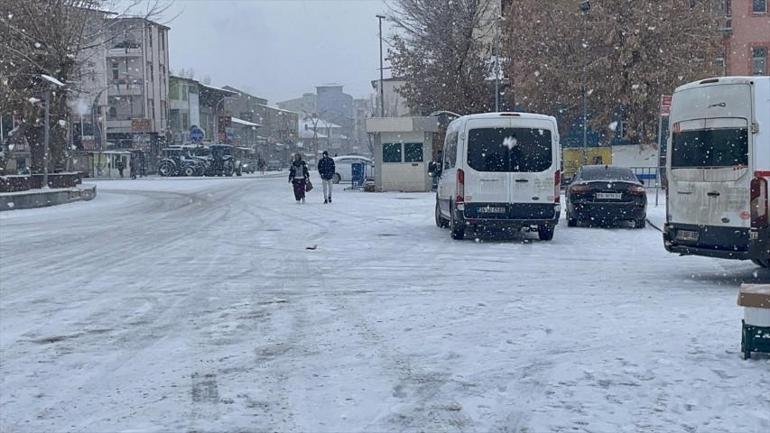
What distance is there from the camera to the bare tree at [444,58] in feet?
159

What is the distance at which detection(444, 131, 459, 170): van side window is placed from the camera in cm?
1805

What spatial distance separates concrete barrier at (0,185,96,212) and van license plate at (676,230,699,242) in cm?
2431

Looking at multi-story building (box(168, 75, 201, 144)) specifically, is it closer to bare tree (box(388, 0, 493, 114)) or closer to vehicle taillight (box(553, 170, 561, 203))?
bare tree (box(388, 0, 493, 114))

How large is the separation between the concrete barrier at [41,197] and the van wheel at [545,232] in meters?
19.9

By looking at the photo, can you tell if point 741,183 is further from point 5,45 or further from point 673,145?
point 5,45

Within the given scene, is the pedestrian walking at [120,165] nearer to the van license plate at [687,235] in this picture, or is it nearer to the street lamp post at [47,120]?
the street lamp post at [47,120]

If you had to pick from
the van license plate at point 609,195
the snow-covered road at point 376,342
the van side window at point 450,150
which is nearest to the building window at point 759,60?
the van license plate at point 609,195

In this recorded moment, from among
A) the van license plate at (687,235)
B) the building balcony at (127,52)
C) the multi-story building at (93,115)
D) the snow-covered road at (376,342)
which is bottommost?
the snow-covered road at (376,342)

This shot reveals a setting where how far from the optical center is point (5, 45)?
123 feet

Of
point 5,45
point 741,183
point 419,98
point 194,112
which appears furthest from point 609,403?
point 194,112

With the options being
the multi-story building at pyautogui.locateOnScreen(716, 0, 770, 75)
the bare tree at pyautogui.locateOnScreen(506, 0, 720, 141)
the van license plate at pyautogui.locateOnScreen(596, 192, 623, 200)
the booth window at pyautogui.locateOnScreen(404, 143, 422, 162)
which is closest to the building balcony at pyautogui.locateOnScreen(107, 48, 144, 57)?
the bare tree at pyautogui.locateOnScreen(506, 0, 720, 141)

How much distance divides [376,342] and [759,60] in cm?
4789

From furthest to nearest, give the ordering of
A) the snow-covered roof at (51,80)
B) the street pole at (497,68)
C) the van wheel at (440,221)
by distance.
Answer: the street pole at (497,68), the snow-covered roof at (51,80), the van wheel at (440,221)

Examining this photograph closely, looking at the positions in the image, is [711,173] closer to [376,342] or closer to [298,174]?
[376,342]
